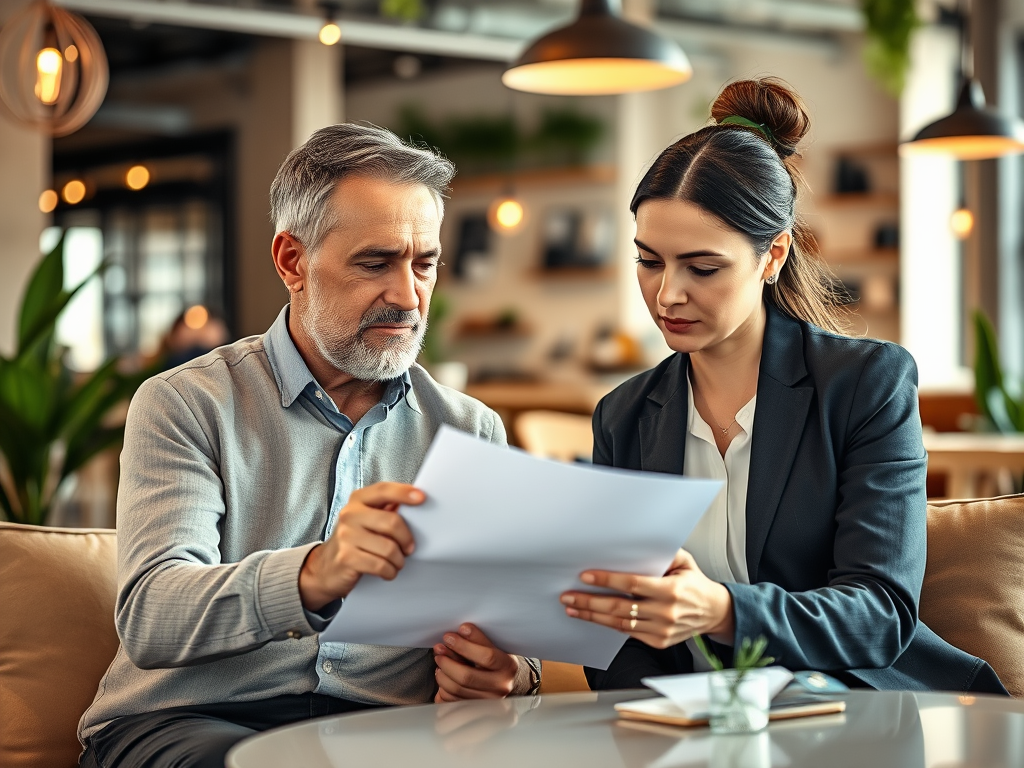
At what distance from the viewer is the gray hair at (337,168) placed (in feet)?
5.77

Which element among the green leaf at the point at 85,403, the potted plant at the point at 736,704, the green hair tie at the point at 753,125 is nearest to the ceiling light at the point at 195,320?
the green leaf at the point at 85,403

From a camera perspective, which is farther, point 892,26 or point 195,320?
point 195,320

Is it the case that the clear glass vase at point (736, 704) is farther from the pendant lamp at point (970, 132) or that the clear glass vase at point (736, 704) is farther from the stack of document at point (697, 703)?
the pendant lamp at point (970, 132)

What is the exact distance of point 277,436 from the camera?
1.74 m

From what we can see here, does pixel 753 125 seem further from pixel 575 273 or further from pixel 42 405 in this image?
pixel 575 273

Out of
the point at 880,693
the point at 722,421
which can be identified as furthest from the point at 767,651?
the point at 722,421

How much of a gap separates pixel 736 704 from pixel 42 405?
2.53m

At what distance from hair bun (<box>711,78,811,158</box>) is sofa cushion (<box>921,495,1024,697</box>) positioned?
63 cm

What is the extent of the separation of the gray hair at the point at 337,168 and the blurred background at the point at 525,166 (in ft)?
15.5

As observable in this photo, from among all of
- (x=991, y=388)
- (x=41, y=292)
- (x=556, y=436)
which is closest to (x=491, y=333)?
(x=556, y=436)

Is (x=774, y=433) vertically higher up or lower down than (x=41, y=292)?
lower down

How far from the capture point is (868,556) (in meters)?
1.56

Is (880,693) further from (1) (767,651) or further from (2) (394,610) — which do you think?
(2) (394,610)

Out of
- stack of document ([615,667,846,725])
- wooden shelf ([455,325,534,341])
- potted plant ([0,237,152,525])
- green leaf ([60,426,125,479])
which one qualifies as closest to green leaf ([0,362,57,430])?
potted plant ([0,237,152,525])
